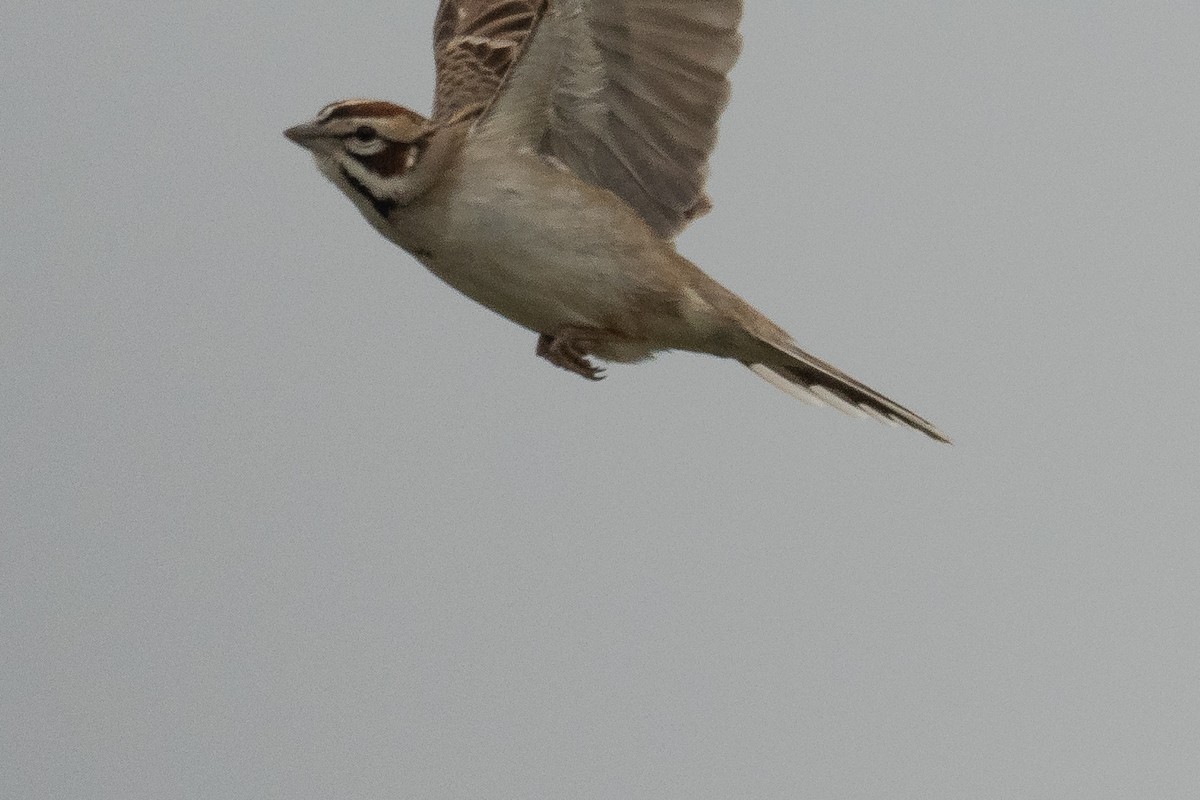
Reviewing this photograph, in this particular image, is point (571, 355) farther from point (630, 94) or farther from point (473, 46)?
point (473, 46)

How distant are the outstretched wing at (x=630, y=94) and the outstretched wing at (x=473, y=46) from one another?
71 centimetres

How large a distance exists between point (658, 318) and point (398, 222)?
1.06 metres

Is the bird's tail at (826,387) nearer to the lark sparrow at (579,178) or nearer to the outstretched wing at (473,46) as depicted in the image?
the lark sparrow at (579,178)

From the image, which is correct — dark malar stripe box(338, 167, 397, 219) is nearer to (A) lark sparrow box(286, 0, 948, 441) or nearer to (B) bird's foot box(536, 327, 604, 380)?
(A) lark sparrow box(286, 0, 948, 441)

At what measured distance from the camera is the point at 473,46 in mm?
10047

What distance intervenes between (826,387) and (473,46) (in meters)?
2.21

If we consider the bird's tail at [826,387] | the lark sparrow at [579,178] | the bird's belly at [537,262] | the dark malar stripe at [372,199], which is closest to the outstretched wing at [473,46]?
the lark sparrow at [579,178]

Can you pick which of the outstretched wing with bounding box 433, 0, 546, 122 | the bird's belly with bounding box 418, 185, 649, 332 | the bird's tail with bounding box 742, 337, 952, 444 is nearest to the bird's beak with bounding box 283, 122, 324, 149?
the bird's belly with bounding box 418, 185, 649, 332

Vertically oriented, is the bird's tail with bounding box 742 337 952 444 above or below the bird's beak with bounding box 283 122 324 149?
below

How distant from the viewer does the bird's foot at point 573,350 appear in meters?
8.43

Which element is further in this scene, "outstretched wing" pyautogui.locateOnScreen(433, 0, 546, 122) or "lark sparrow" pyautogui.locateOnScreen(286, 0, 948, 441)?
"outstretched wing" pyautogui.locateOnScreen(433, 0, 546, 122)

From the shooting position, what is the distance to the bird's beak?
328 inches

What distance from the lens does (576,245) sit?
8352mm

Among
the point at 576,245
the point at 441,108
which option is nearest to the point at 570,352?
the point at 576,245
